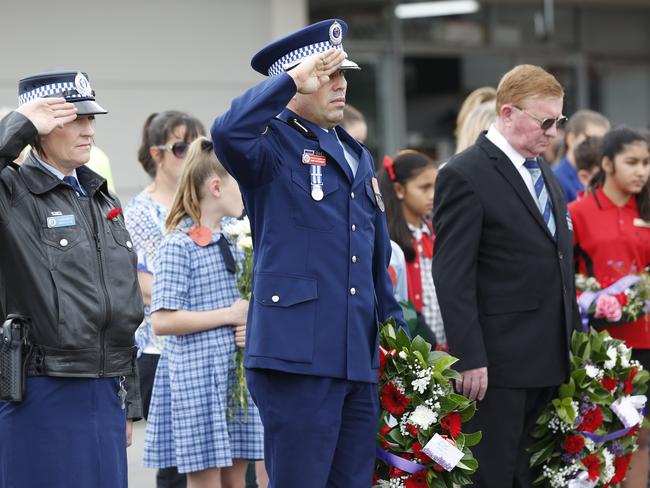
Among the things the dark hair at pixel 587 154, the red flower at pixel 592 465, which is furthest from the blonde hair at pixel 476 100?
the red flower at pixel 592 465

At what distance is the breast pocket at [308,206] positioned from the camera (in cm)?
424

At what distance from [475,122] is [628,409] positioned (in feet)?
6.01

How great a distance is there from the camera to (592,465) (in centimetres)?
555

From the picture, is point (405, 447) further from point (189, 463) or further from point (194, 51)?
point (194, 51)

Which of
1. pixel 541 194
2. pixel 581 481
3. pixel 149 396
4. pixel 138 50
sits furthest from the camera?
pixel 138 50

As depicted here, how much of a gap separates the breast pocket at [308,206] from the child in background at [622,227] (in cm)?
277

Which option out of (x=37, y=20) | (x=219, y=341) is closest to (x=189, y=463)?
(x=219, y=341)

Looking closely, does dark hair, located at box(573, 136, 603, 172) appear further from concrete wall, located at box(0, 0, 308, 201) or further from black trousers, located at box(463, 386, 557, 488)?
concrete wall, located at box(0, 0, 308, 201)

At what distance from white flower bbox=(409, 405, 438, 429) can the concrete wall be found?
6801mm

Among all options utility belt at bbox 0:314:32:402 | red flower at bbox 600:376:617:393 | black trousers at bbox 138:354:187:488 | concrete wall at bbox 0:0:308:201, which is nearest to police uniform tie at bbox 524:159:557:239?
red flower at bbox 600:376:617:393

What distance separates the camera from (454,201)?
17.2ft

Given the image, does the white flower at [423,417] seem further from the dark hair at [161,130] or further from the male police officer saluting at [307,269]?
the dark hair at [161,130]

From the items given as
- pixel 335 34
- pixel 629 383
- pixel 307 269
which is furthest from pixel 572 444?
pixel 335 34

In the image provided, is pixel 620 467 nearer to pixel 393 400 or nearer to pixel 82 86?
pixel 393 400
